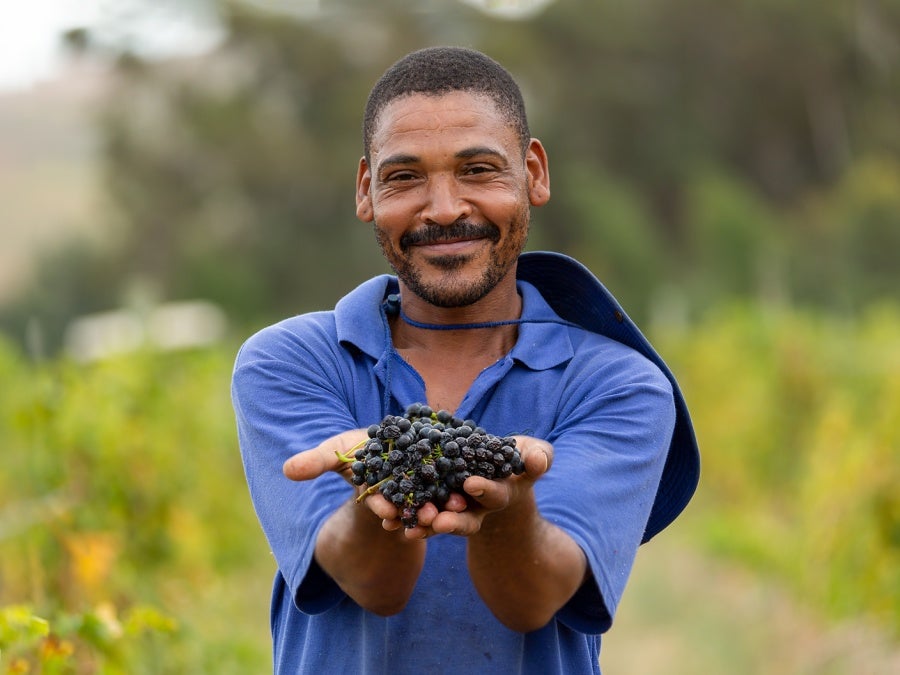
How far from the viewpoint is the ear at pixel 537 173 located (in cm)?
248

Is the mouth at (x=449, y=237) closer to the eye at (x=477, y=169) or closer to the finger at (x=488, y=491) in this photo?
the eye at (x=477, y=169)

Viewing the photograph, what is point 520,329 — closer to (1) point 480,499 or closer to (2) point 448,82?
(2) point 448,82

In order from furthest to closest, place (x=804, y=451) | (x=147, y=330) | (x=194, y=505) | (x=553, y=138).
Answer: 1. (x=553, y=138)
2. (x=804, y=451)
3. (x=147, y=330)
4. (x=194, y=505)

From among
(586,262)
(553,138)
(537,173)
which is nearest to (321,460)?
(537,173)

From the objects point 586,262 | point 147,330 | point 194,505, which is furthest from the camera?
point 586,262

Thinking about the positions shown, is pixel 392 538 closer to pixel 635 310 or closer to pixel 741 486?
pixel 741 486

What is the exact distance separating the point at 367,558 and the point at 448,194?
2.14 feet

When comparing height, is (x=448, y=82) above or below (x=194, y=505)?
above

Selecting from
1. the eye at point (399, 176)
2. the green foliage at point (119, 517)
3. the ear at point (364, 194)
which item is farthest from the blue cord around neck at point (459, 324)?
the green foliage at point (119, 517)

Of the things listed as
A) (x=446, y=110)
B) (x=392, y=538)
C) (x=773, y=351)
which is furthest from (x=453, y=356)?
(x=773, y=351)

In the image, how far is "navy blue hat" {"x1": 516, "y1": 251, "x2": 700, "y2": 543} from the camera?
96.1 inches

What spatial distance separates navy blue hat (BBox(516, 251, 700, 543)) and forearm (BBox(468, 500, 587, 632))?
0.49m

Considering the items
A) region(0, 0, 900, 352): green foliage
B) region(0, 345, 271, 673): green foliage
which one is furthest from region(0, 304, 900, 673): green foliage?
region(0, 0, 900, 352): green foliage

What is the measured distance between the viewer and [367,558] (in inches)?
75.9
